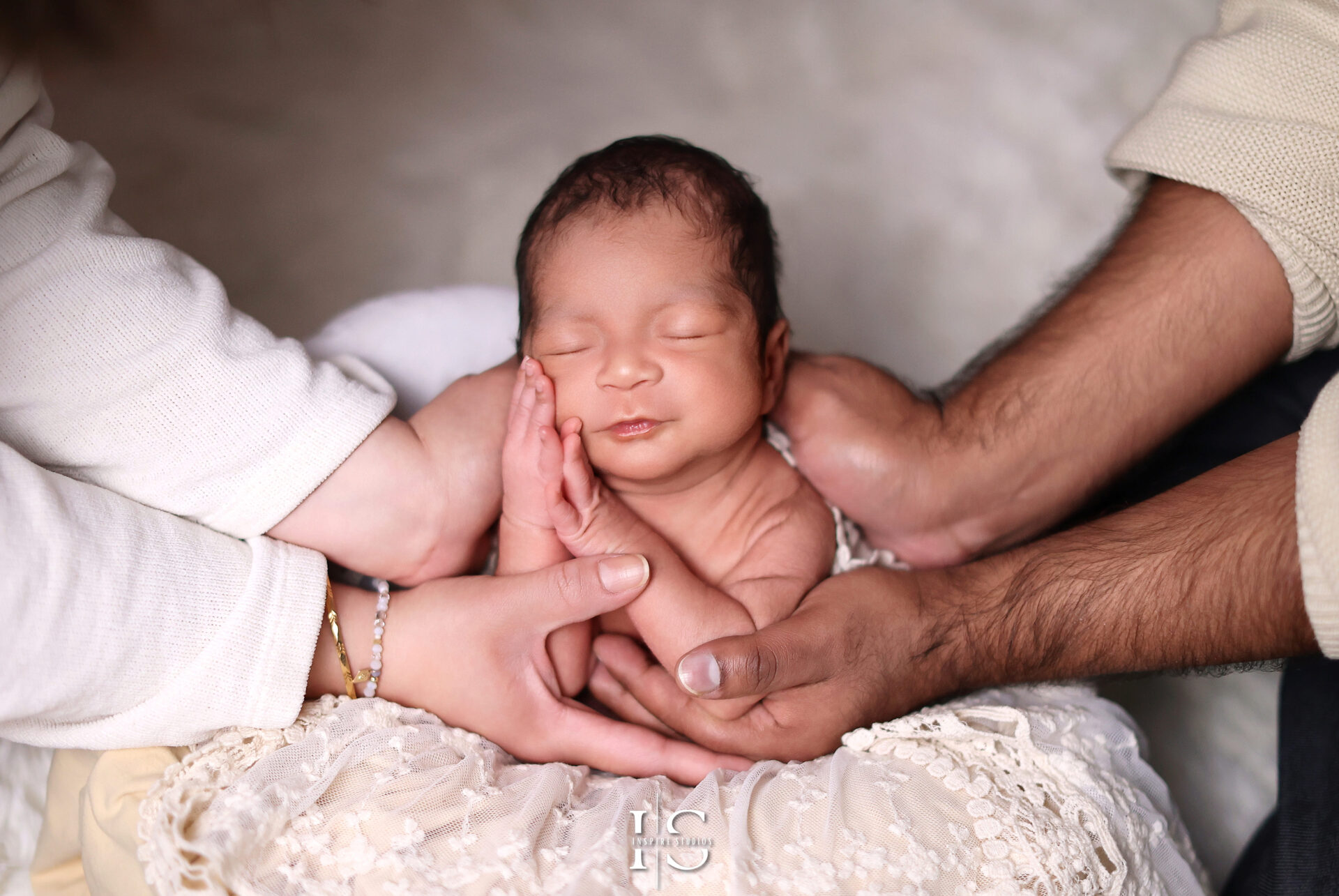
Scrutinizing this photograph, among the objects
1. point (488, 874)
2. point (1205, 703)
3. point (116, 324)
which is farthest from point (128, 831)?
point (1205, 703)

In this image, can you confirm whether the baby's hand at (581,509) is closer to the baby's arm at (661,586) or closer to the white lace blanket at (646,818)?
the baby's arm at (661,586)

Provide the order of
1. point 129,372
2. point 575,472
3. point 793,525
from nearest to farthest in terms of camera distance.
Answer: point 129,372 < point 575,472 < point 793,525

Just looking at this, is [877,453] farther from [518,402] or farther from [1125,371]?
A: [518,402]

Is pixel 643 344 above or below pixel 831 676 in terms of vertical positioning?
above

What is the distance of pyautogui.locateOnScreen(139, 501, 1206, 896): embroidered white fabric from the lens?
802 mm

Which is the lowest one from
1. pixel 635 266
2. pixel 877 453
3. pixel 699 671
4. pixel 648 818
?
pixel 648 818

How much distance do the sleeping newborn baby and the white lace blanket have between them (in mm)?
164

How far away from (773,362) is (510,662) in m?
0.49

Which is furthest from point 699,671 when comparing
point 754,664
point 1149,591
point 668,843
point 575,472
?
point 1149,591

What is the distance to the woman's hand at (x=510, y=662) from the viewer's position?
39.9 inches

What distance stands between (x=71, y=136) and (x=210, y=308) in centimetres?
125

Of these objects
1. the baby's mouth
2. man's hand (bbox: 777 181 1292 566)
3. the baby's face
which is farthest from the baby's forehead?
man's hand (bbox: 777 181 1292 566)

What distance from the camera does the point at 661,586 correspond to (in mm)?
1062

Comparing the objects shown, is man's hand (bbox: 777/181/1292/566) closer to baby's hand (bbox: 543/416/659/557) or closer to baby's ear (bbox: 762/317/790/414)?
baby's ear (bbox: 762/317/790/414)
